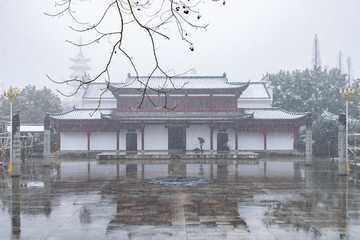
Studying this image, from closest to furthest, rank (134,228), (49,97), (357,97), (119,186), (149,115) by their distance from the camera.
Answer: (134,228), (119,186), (149,115), (357,97), (49,97)

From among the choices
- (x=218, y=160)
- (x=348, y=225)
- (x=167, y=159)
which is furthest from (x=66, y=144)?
(x=348, y=225)

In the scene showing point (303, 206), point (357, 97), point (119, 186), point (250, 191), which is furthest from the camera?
point (357, 97)

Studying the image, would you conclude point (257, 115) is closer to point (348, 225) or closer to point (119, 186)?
point (119, 186)

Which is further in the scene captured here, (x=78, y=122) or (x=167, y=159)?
(x=78, y=122)

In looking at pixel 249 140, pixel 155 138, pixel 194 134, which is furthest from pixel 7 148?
pixel 249 140

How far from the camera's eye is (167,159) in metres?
33.1

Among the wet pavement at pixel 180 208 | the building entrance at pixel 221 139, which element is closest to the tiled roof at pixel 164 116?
the building entrance at pixel 221 139

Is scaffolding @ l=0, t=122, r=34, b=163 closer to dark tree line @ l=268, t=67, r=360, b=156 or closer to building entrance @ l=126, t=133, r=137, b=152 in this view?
building entrance @ l=126, t=133, r=137, b=152

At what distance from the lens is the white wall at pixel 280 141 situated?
129 ft

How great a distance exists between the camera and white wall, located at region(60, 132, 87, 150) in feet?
129

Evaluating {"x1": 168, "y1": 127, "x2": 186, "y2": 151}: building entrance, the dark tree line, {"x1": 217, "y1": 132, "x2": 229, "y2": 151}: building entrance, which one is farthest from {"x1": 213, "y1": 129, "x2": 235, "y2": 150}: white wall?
the dark tree line

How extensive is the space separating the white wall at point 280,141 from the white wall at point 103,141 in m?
13.6

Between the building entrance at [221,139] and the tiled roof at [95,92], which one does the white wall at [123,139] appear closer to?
the tiled roof at [95,92]

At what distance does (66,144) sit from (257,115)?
17163 mm
